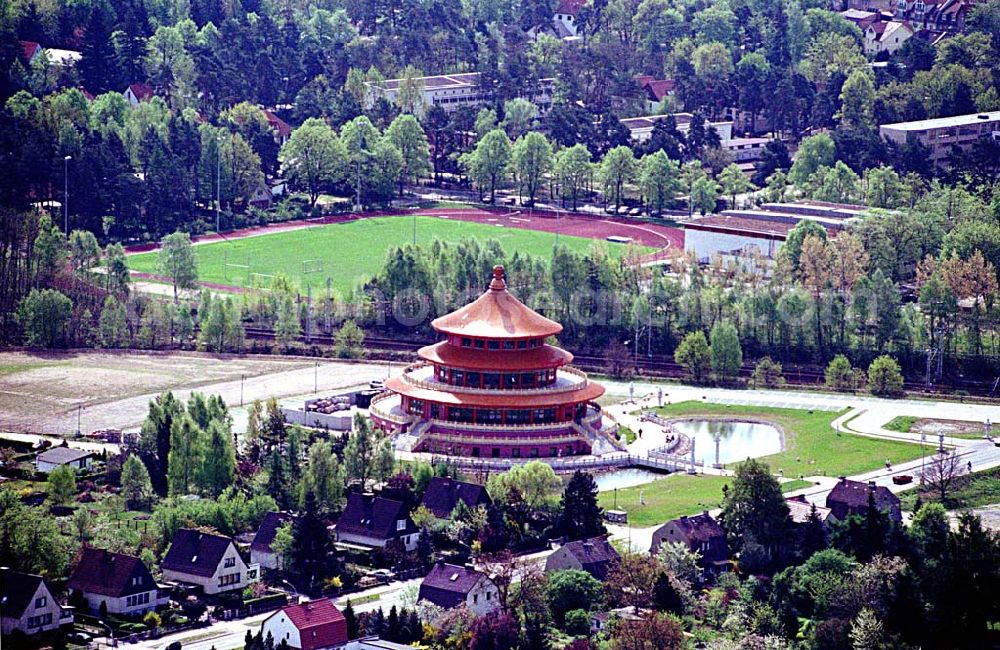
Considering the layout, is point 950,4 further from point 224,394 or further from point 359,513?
point 359,513

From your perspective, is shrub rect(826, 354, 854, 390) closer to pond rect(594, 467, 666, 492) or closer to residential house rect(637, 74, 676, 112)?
pond rect(594, 467, 666, 492)

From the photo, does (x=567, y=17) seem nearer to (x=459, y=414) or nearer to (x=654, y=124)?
(x=654, y=124)

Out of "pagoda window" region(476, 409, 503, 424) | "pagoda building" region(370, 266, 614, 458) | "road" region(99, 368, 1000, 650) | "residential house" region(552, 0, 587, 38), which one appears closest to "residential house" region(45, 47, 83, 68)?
"residential house" region(552, 0, 587, 38)

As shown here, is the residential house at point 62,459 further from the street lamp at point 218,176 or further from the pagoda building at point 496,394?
the street lamp at point 218,176

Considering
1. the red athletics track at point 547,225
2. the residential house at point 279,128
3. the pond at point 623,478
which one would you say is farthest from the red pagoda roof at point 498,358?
the residential house at point 279,128

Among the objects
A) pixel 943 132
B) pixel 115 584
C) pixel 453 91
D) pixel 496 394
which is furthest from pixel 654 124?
pixel 115 584
